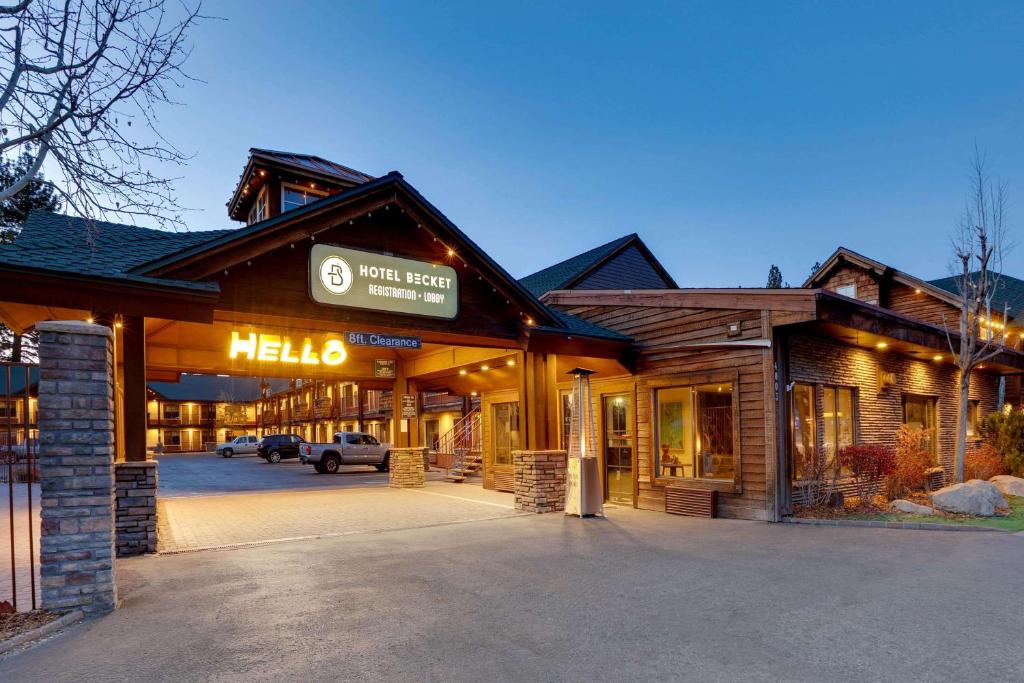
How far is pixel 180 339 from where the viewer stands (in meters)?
14.2

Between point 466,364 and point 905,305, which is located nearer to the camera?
point 466,364

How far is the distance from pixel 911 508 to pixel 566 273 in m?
A: 13.4

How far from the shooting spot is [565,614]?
5.69m

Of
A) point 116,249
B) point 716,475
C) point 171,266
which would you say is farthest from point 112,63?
point 716,475

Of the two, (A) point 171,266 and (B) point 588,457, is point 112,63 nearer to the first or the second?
(A) point 171,266

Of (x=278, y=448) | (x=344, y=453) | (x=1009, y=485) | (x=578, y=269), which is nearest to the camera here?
(x=1009, y=485)

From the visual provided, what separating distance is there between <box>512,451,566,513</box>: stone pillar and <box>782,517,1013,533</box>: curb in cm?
415

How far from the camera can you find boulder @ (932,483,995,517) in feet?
35.6

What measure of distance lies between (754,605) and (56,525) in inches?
266

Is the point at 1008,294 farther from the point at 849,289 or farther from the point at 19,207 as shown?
the point at 19,207

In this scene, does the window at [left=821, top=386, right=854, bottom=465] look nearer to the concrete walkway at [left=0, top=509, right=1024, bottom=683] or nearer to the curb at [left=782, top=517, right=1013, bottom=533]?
the curb at [left=782, top=517, right=1013, bottom=533]

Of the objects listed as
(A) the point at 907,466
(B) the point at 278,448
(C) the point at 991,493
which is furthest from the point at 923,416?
(B) the point at 278,448

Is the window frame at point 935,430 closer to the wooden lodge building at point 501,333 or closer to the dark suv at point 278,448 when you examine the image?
the wooden lodge building at point 501,333

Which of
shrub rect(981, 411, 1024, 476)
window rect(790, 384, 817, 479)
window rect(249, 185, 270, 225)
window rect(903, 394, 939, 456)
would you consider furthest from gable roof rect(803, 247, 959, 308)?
window rect(249, 185, 270, 225)
